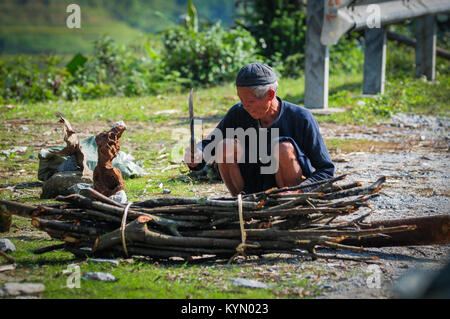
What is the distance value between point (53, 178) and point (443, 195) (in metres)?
3.80

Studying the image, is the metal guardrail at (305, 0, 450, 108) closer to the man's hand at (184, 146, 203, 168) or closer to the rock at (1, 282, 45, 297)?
the man's hand at (184, 146, 203, 168)

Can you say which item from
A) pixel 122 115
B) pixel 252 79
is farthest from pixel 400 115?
pixel 252 79

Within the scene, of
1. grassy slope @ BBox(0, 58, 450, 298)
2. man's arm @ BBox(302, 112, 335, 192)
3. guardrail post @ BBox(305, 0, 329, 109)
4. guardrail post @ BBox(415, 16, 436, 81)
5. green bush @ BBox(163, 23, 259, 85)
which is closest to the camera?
grassy slope @ BBox(0, 58, 450, 298)

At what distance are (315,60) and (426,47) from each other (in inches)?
186

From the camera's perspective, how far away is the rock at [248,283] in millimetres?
3227

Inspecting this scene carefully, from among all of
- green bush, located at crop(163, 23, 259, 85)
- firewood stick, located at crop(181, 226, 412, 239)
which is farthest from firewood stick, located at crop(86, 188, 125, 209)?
green bush, located at crop(163, 23, 259, 85)

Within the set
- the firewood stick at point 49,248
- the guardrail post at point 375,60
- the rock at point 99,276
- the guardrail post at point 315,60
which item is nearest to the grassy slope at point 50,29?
the guardrail post at point 375,60

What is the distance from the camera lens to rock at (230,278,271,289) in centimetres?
323

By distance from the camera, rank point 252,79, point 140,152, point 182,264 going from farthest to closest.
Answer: point 140,152
point 252,79
point 182,264

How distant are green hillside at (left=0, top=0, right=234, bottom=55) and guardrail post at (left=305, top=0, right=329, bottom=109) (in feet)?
68.5

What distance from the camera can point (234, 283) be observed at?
→ 10.7 ft

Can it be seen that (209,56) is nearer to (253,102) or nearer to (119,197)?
(119,197)

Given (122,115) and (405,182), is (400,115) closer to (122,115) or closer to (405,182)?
(405,182)

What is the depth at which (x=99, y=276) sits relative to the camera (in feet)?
10.7
